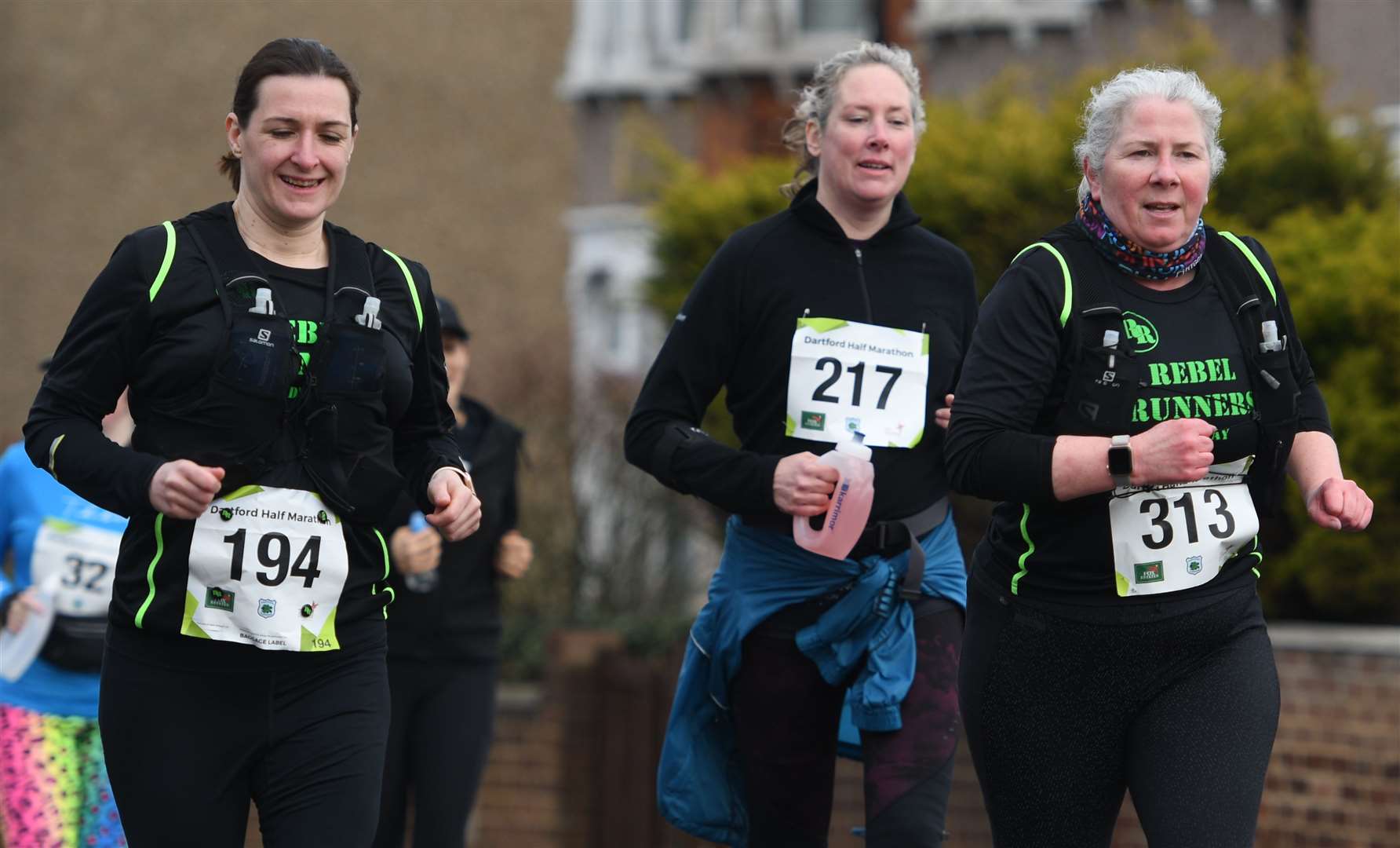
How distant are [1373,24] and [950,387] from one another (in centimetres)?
920

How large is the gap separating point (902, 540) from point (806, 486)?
380 millimetres

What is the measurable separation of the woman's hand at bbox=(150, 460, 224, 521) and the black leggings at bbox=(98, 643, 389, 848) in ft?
1.10

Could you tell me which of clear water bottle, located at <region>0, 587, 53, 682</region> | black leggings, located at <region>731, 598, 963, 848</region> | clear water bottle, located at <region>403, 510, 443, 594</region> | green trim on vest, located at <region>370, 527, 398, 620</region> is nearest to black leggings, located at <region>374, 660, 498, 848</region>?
clear water bottle, located at <region>403, 510, 443, 594</region>

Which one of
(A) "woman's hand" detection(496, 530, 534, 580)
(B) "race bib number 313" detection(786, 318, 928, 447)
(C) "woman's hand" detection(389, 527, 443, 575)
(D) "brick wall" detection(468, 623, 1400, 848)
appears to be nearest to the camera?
(B) "race bib number 313" detection(786, 318, 928, 447)

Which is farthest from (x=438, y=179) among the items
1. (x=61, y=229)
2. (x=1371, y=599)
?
(x=1371, y=599)

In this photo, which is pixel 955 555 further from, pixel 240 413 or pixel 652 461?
pixel 240 413

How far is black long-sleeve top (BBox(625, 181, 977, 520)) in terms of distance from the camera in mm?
5297

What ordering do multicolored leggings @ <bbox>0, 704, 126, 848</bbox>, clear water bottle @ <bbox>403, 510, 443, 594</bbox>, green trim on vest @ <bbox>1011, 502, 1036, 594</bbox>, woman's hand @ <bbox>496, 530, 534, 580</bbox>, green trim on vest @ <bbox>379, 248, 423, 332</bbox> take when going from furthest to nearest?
woman's hand @ <bbox>496, 530, 534, 580</bbox>, clear water bottle @ <bbox>403, 510, 443, 594</bbox>, multicolored leggings @ <bbox>0, 704, 126, 848</bbox>, green trim on vest @ <bbox>379, 248, 423, 332</bbox>, green trim on vest @ <bbox>1011, 502, 1036, 594</bbox>

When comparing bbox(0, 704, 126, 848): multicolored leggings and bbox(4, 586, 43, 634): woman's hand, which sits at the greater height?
bbox(4, 586, 43, 634): woman's hand

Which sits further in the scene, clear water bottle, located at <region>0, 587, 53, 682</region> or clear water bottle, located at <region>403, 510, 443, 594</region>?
clear water bottle, located at <region>403, 510, 443, 594</region>

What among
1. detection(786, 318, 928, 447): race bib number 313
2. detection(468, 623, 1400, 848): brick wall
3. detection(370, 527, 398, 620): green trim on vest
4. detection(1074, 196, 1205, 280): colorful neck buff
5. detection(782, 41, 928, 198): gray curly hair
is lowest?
detection(468, 623, 1400, 848): brick wall

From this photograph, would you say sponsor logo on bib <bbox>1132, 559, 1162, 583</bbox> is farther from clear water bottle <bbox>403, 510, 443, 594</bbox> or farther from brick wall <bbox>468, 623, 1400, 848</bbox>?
brick wall <bbox>468, 623, 1400, 848</bbox>

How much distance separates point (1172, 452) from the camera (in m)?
3.95

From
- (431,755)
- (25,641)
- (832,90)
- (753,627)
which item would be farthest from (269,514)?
(431,755)
